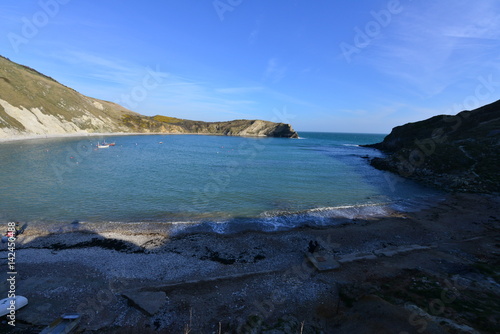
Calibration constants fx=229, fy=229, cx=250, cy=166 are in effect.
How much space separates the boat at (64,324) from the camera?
29.3 ft

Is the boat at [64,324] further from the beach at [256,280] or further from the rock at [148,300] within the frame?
the rock at [148,300]

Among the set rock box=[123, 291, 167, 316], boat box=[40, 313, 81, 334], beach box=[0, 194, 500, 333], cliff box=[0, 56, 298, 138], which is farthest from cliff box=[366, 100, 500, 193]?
cliff box=[0, 56, 298, 138]

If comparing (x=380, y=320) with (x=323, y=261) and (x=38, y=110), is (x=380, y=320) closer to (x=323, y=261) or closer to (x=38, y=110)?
(x=323, y=261)

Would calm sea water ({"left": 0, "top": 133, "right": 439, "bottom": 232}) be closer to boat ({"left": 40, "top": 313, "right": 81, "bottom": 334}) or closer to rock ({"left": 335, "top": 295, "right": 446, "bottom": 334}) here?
boat ({"left": 40, "top": 313, "right": 81, "bottom": 334})

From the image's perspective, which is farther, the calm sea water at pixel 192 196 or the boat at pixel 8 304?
the calm sea water at pixel 192 196

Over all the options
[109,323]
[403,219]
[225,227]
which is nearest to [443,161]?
[403,219]

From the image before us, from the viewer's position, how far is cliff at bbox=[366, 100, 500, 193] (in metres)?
36.6

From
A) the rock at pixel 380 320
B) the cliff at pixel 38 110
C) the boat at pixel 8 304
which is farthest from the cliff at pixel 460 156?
the cliff at pixel 38 110

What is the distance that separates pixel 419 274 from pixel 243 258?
1064 cm

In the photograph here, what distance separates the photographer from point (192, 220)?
22109 millimetres

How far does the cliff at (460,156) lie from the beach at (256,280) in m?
20.5

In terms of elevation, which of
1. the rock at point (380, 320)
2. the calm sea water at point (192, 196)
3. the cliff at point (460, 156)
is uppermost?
the cliff at point (460, 156)

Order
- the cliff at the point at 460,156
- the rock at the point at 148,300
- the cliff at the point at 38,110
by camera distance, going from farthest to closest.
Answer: the cliff at the point at 38,110 → the cliff at the point at 460,156 → the rock at the point at 148,300

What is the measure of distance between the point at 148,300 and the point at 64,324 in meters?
3.17
